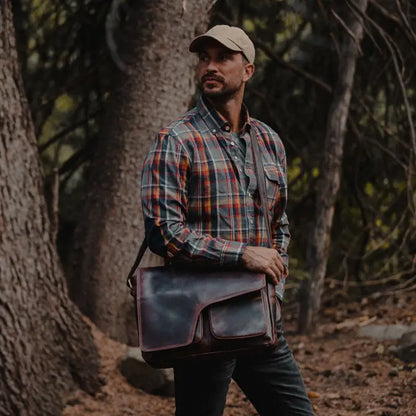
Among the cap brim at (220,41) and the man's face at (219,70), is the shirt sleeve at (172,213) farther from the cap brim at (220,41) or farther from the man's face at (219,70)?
the cap brim at (220,41)

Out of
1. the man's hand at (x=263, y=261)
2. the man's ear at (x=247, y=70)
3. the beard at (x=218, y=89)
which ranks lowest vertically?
the man's hand at (x=263, y=261)

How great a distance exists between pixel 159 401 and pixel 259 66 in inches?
137

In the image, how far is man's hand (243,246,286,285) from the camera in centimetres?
248

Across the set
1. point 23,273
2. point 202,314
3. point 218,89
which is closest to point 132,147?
point 23,273

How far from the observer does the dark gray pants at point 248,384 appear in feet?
8.29

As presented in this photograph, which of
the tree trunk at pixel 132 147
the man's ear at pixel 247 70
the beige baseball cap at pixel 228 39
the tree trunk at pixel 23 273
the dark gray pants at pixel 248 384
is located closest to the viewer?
the dark gray pants at pixel 248 384

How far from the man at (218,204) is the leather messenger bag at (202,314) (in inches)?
2.7

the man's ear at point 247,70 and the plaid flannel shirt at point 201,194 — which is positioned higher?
the man's ear at point 247,70

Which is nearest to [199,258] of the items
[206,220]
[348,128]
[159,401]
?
[206,220]

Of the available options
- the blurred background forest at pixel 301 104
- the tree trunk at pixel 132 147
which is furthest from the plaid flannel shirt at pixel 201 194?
the blurred background forest at pixel 301 104

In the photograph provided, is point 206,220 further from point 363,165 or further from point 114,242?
point 363,165

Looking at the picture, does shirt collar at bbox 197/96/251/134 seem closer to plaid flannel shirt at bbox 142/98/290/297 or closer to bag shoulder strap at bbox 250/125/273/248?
plaid flannel shirt at bbox 142/98/290/297

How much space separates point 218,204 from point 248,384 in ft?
2.39

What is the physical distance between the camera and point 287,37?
6926 mm
